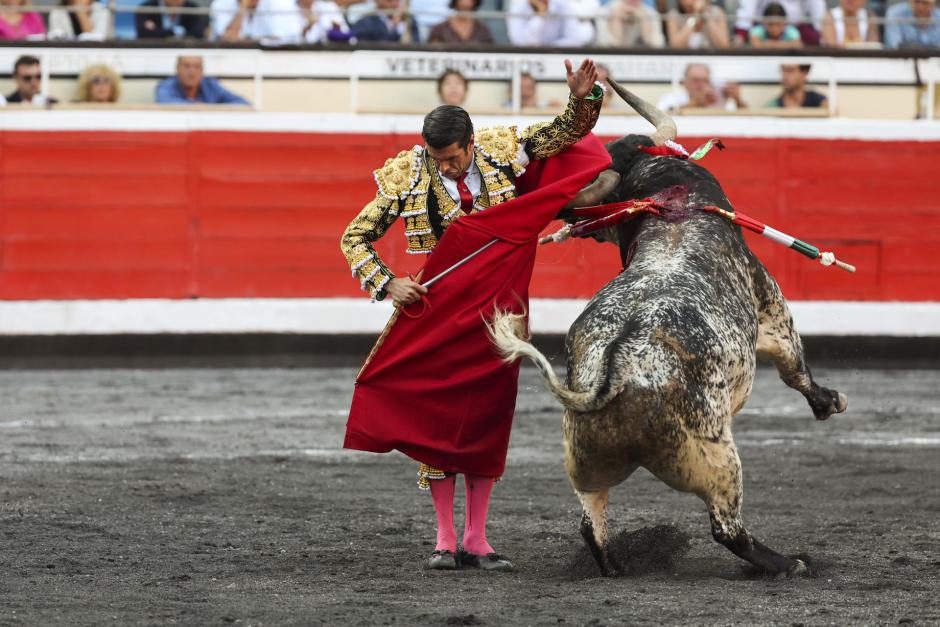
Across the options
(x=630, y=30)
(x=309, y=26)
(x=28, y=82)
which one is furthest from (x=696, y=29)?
(x=28, y=82)

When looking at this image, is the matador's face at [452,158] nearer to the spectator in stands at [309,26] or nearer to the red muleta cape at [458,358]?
the red muleta cape at [458,358]

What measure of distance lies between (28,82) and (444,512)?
259 inches

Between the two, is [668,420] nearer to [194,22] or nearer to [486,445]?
[486,445]

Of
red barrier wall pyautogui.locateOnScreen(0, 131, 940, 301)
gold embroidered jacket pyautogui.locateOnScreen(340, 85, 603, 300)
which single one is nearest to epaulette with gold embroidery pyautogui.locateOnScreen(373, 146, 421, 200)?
gold embroidered jacket pyautogui.locateOnScreen(340, 85, 603, 300)

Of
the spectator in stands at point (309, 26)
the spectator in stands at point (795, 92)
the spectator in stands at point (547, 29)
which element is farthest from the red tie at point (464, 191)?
the spectator in stands at point (795, 92)

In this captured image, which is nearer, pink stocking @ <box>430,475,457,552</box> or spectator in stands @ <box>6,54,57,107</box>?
pink stocking @ <box>430,475,457,552</box>

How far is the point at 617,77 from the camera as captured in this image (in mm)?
10219

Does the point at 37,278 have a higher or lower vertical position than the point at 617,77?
lower

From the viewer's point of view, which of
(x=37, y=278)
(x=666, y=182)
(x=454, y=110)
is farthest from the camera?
(x=37, y=278)

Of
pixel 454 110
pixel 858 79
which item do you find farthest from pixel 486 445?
pixel 858 79

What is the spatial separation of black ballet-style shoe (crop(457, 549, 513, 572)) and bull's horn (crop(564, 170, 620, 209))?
3.25 ft

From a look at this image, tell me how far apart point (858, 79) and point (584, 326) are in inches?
279

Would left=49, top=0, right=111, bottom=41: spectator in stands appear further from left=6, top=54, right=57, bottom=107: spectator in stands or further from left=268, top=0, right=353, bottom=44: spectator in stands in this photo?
left=268, top=0, right=353, bottom=44: spectator in stands

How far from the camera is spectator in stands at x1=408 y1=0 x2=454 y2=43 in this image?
10141 millimetres
